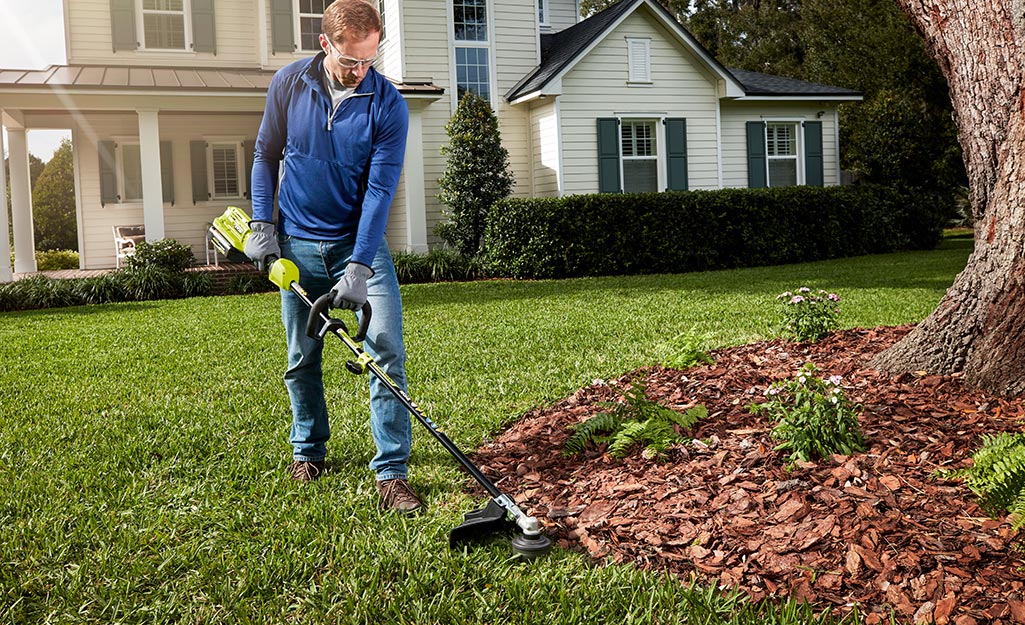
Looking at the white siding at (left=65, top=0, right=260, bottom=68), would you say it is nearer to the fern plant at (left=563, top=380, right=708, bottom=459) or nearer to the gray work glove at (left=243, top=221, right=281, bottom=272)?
the gray work glove at (left=243, top=221, right=281, bottom=272)

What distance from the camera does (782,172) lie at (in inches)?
755

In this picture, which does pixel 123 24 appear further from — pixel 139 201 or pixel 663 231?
pixel 663 231

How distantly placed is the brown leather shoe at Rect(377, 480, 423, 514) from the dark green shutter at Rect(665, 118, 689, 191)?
1474 cm

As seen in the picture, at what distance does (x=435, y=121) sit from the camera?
56.0 ft

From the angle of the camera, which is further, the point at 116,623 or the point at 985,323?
the point at 985,323

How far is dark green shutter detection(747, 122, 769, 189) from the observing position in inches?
736

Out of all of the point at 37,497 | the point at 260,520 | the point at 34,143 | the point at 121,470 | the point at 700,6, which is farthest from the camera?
the point at 34,143

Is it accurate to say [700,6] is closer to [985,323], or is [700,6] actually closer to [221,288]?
[221,288]

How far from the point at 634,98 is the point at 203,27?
8813mm

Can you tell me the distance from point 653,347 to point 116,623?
5048mm

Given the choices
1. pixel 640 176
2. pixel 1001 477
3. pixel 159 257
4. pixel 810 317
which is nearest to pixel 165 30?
pixel 159 257

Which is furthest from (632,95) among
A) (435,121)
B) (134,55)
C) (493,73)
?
(134,55)

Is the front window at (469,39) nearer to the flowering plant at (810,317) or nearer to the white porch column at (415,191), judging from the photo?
the white porch column at (415,191)

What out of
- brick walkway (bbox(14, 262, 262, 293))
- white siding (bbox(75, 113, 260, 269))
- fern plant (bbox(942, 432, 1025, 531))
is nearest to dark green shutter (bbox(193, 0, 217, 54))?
white siding (bbox(75, 113, 260, 269))
